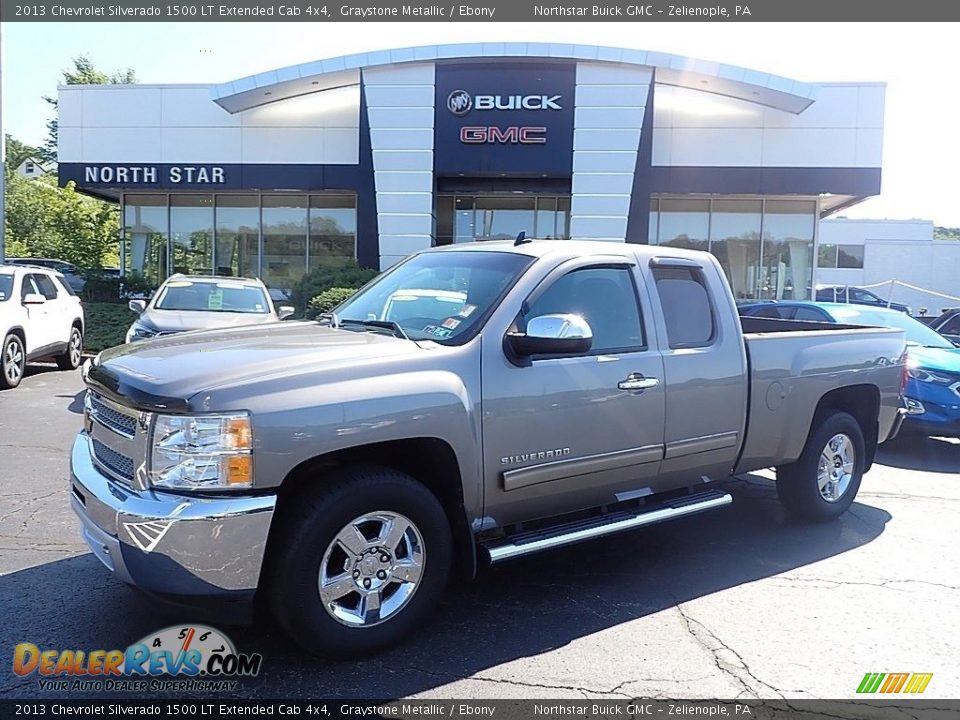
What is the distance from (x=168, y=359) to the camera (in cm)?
354

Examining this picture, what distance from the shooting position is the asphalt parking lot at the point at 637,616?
133 inches

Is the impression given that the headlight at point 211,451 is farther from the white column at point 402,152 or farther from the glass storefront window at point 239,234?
the glass storefront window at point 239,234

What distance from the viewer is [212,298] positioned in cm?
1086

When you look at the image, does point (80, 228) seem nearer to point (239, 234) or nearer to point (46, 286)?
point (239, 234)

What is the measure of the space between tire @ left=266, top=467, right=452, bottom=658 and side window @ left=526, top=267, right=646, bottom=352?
1.33 metres

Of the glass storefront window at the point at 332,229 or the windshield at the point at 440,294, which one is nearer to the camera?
the windshield at the point at 440,294

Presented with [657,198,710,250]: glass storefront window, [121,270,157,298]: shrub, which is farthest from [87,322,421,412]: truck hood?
[657,198,710,250]: glass storefront window

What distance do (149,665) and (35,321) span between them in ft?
31.4

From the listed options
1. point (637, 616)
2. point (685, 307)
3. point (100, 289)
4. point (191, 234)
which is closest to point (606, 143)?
point (191, 234)

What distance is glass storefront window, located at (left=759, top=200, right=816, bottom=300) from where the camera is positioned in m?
20.6

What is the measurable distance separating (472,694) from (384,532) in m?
0.80

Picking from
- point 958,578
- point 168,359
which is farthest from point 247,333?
point 958,578

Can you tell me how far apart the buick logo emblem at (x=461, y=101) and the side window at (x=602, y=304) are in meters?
14.6

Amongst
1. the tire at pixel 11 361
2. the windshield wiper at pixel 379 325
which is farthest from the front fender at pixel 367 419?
the tire at pixel 11 361
